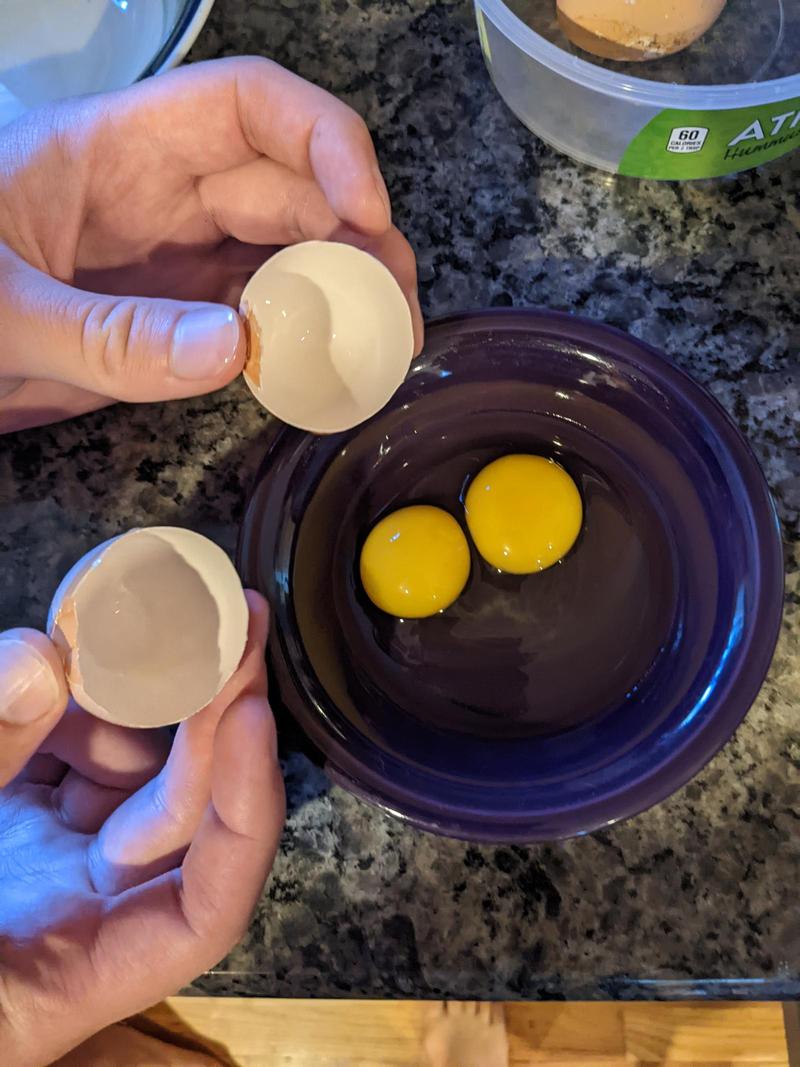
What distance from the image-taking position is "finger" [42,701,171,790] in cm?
109

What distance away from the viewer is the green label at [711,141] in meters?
1.01

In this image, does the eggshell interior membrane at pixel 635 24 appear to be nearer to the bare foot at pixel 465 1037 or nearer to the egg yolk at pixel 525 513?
the egg yolk at pixel 525 513

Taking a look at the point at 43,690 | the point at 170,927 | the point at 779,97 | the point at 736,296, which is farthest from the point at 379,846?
the point at 779,97

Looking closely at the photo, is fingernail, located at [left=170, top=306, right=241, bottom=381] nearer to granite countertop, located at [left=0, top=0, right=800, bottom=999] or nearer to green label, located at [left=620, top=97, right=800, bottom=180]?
granite countertop, located at [left=0, top=0, right=800, bottom=999]

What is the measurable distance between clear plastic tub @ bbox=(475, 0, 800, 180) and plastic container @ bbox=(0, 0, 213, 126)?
1.79 ft

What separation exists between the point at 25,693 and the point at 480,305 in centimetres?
76

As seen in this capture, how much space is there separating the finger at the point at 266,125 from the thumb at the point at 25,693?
633mm

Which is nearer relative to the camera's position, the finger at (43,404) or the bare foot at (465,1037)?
the finger at (43,404)

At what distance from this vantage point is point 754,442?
1.12 meters

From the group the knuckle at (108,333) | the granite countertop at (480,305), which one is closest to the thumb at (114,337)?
the knuckle at (108,333)

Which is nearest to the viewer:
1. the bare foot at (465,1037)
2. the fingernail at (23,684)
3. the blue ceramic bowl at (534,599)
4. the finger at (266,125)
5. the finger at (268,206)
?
the fingernail at (23,684)

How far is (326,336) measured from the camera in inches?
40.4

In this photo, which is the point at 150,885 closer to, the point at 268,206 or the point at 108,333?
the point at 108,333

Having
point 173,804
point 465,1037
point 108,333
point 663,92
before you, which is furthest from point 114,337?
point 465,1037
